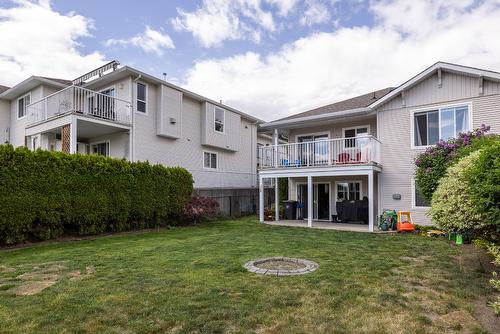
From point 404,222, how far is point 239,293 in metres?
9.15

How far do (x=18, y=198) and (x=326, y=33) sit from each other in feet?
44.5

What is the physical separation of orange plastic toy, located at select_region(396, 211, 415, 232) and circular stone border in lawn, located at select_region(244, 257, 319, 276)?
21.6 ft

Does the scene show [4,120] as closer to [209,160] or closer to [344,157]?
[209,160]

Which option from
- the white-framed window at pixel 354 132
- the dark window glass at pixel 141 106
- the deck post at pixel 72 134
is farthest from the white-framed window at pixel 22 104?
the white-framed window at pixel 354 132

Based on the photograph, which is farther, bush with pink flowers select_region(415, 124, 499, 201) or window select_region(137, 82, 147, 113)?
window select_region(137, 82, 147, 113)

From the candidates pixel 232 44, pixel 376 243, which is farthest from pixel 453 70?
pixel 232 44

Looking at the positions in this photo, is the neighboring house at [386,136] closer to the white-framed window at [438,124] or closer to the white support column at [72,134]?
the white-framed window at [438,124]

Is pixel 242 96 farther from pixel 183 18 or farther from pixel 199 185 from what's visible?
pixel 183 18

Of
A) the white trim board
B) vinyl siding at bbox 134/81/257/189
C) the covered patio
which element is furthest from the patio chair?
vinyl siding at bbox 134/81/257/189

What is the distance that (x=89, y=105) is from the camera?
15.1m

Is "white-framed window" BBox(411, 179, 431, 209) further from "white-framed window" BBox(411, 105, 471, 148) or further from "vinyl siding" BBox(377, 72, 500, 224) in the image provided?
"white-framed window" BBox(411, 105, 471, 148)

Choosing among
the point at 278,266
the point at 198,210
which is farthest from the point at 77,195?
the point at 278,266

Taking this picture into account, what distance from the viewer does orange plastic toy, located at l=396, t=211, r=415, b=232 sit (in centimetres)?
1117

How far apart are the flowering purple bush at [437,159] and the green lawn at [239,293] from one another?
3.70 meters
